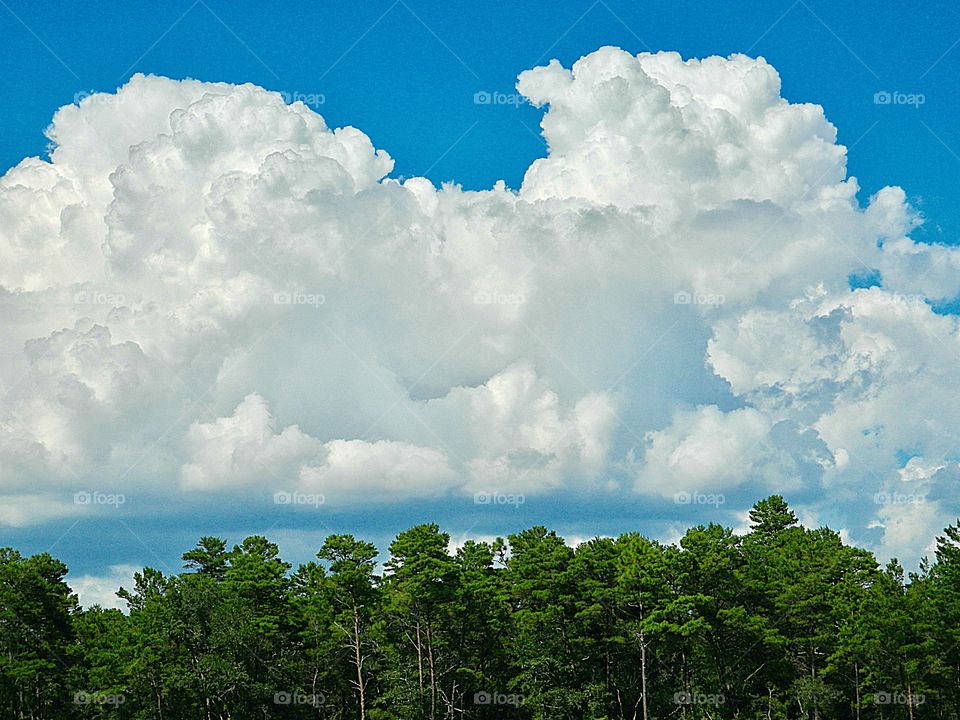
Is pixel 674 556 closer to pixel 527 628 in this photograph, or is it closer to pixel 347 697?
pixel 527 628

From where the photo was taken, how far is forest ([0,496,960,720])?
87875mm

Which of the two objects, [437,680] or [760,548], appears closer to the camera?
[437,680]

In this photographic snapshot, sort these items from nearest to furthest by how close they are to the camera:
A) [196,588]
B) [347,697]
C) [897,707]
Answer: [897,707] < [196,588] < [347,697]

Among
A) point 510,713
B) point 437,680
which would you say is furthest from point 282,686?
point 510,713

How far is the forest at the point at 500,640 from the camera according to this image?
87875mm

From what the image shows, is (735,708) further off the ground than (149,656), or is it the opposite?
(149,656)

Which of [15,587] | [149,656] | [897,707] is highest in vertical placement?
[15,587]

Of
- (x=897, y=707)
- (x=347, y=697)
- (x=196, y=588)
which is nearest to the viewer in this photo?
(x=897, y=707)

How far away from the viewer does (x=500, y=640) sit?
9819cm

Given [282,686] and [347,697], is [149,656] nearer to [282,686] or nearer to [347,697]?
[282,686]

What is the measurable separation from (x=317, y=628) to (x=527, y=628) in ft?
58.8

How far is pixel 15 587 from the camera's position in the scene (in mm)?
90375

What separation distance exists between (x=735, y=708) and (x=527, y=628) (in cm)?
1814

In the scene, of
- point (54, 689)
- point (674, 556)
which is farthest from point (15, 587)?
point (674, 556)
